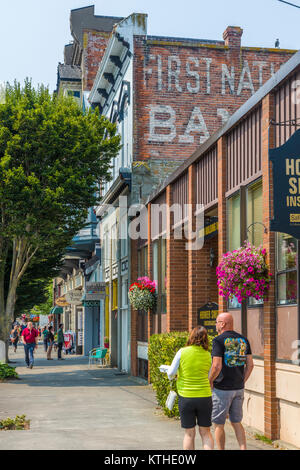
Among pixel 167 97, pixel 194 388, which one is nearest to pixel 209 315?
pixel 194 388

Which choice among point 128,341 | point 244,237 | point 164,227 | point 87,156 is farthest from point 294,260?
point 128,341

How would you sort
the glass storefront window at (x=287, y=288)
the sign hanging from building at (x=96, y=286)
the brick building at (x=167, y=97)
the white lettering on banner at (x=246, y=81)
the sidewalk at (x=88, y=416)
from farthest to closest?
the sign hanging from building at (x=96, y=286), the white lettering on banner at (x=246, y=81), the brick building at (x=167, y=97), the sidewalk at (x=88, y=416), the glass storefront window at (x=287, y=288)

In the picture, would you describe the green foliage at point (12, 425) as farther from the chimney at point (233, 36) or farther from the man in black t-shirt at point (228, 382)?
the chimney at point (233, 36)

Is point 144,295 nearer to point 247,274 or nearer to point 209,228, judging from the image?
point 209,228

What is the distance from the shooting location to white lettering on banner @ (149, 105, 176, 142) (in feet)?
78.8

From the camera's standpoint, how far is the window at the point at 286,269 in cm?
993

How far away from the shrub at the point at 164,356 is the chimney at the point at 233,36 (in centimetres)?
1399

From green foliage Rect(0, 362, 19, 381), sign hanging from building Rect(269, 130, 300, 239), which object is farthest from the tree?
sign hanging from building Rect(269, 130, 300, 239)

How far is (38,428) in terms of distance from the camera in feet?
38.3

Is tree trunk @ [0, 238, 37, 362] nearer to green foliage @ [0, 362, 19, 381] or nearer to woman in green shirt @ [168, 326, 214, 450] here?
green foliage @ [0, 362, 19, 381]

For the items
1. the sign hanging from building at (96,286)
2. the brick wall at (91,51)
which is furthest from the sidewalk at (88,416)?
the brick wall at (91,51)

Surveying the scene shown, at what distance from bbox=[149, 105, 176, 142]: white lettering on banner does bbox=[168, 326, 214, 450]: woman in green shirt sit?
16.2 meters

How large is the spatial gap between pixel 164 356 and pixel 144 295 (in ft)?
21.5
